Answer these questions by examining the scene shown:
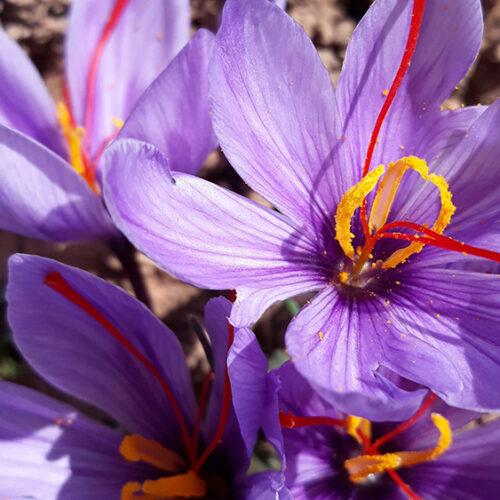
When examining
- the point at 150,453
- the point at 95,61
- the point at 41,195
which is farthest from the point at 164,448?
the point at 95,61

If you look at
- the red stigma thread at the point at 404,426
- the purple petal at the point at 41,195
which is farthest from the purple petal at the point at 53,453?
the red stigma thread at the point at 404,426

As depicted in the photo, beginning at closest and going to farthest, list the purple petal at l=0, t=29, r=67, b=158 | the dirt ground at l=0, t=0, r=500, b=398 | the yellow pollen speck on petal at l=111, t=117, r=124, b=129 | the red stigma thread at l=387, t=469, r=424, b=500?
the red stigma thread at l=387, t=469, r=424, b=500, the purple petal at l=0, t=29, r=67, b=158, the yellow pollen speck on petal at l=111, t=117, r=124, b=129, the dirt ground at l=0, t=0, r=500, b=398

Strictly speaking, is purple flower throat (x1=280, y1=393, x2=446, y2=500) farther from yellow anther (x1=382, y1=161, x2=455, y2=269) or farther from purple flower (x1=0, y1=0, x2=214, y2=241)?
purple flower (x1=0, y1=0, x2=214, y2=241)

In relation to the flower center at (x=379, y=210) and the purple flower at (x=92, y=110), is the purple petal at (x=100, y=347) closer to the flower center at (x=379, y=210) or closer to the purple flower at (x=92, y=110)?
the purple flower at (x=92, y=110)

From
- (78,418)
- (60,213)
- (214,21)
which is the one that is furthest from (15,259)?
(214,21)

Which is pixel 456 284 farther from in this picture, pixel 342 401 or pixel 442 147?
pixel 342 401

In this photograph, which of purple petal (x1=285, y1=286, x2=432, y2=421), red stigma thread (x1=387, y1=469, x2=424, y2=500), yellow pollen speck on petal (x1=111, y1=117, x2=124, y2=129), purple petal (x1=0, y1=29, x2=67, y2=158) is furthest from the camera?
yellow pollen speck on petal (x1=111, y1=117, x2=124, y2=129)

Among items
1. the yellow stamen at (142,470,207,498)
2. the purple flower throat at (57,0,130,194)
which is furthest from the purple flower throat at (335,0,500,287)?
the purple flower throat at (57,0,130,194)

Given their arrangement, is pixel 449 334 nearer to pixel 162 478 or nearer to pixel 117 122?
pixel 162 478
